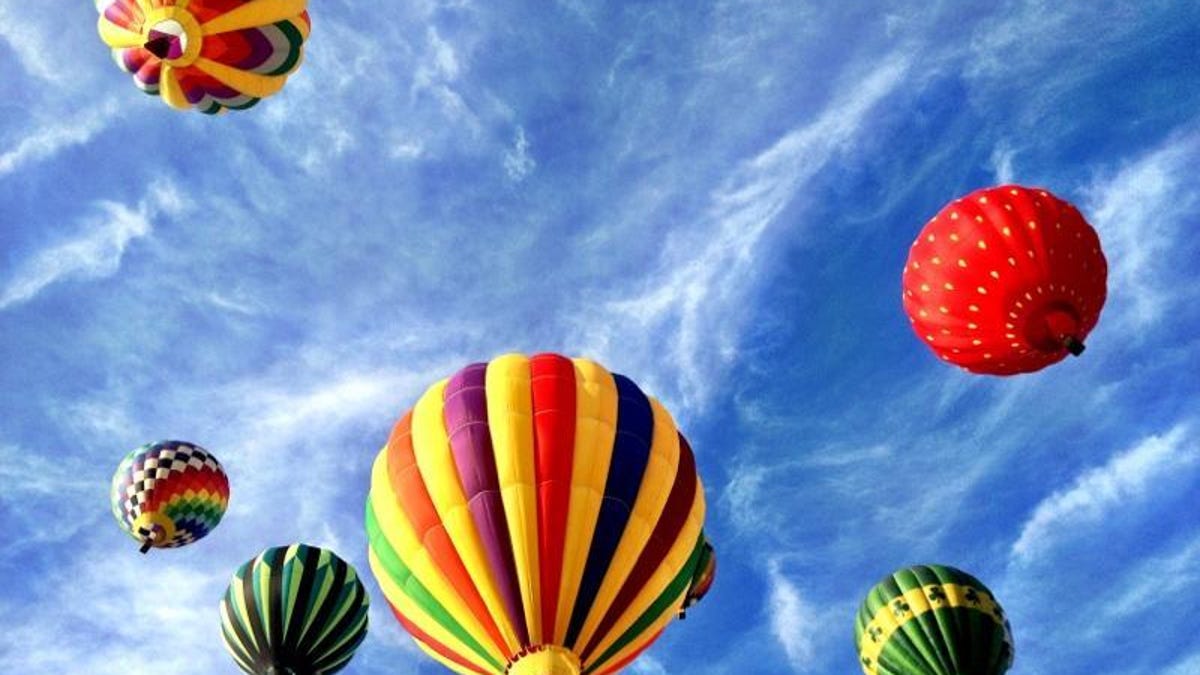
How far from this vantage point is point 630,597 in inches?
687

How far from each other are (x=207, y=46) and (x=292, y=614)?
33.6 ft

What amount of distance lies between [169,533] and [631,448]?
1377 cm

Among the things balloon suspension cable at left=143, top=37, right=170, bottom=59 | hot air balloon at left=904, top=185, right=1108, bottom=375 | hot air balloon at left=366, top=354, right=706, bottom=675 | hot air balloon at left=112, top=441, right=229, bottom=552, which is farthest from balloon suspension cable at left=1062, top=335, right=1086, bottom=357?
hot air balloon at left=112, top=441, right=229, bottom=552

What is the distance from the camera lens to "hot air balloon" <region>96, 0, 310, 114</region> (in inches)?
799

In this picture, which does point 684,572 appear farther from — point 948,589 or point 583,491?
point 948,589

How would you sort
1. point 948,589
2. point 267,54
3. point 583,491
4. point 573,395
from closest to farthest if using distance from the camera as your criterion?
point 583,491, point 573,395, point 948,589, point 267,54

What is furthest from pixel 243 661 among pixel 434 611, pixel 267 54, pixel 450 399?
pixel 267 54

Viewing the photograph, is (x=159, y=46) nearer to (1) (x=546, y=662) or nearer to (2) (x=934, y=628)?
(1) (x=546, y=662)

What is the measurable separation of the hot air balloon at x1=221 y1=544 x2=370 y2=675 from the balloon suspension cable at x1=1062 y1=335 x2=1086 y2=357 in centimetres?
1307

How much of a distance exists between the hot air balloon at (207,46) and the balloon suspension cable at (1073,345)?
48.7 ft

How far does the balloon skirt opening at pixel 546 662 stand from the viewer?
16.1 meters

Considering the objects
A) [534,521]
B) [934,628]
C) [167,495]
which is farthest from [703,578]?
[167,495]

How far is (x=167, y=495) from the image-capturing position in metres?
26.8

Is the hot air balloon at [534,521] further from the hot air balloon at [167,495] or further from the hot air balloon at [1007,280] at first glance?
the hot air balloon at [167,495]
